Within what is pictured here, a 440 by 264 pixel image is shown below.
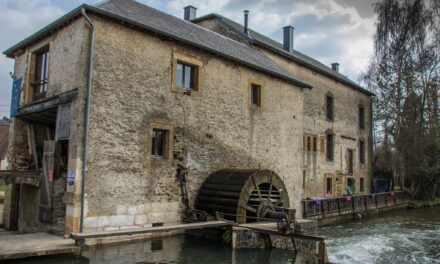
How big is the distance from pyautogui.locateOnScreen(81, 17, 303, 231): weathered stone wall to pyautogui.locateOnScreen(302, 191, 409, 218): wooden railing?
341 cm

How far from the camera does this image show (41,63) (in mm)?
10625

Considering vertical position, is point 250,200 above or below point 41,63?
below

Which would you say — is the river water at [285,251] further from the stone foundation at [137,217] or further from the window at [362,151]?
the window at [362,151]

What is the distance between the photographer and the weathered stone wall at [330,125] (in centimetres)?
1834

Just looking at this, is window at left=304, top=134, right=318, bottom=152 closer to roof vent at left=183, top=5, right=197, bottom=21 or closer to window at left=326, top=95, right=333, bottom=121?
window at left=326, top=95, right=333, bottom=121

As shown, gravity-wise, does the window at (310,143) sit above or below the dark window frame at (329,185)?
above

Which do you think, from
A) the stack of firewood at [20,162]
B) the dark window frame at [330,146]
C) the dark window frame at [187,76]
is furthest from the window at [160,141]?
the dark window frame at [330,146]

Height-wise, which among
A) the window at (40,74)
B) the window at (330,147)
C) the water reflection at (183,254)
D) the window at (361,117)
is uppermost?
the window at (361,117)

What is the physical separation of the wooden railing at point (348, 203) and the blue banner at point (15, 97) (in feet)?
35.5

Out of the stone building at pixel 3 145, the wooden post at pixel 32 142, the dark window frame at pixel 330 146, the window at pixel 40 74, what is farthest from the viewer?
the stone building at pixel 3 145

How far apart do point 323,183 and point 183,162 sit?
11.3 m

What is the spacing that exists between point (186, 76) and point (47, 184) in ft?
15.8

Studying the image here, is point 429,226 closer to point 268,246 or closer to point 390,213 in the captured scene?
point 390,213

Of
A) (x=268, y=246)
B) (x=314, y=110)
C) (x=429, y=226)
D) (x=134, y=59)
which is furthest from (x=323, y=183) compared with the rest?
(x=134, y=59)
